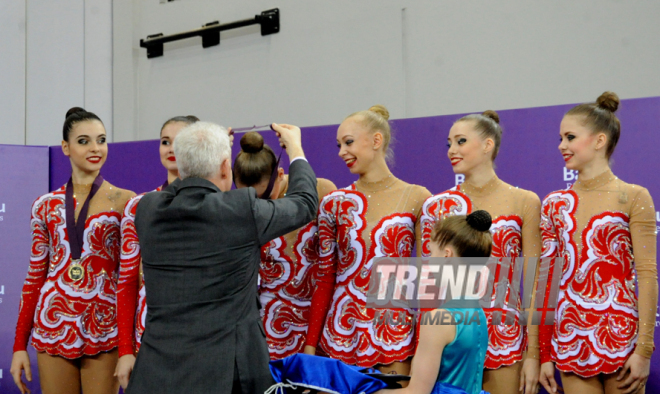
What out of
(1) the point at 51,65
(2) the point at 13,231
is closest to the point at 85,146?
(2) the point at 13,231

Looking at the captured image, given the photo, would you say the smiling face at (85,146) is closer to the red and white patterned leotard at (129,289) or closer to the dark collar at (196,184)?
the red and white patterned leotard at (129,289)

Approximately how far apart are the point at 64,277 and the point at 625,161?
262 cm

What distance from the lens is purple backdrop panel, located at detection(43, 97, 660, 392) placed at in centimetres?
294

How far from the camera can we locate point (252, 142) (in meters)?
2.48

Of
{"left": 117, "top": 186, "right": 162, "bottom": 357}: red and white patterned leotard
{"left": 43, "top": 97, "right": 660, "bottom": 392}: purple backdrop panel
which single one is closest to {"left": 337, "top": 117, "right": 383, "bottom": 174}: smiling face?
{"left": 43, "top": 97, "right": 660, "bottom": 392}: purple backdrop panel

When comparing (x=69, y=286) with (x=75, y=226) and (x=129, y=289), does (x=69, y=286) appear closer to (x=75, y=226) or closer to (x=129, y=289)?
(x=75, y=226)

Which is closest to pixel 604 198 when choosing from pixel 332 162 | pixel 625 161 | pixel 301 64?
pixel 625 161

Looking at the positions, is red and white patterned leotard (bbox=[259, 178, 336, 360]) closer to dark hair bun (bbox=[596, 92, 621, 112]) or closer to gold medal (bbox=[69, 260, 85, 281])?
gold medal (bbox=[69, 260, 85, 281])

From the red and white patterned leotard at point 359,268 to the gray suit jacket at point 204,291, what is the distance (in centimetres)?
67

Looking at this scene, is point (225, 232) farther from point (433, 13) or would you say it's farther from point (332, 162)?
point (433, 13)

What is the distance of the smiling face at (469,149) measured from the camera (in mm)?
2547

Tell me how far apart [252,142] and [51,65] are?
4.30 meters

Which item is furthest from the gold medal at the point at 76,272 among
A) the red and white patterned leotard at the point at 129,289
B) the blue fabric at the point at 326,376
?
the blue fabric at the point at 326,376

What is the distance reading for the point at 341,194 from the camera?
261 cm
